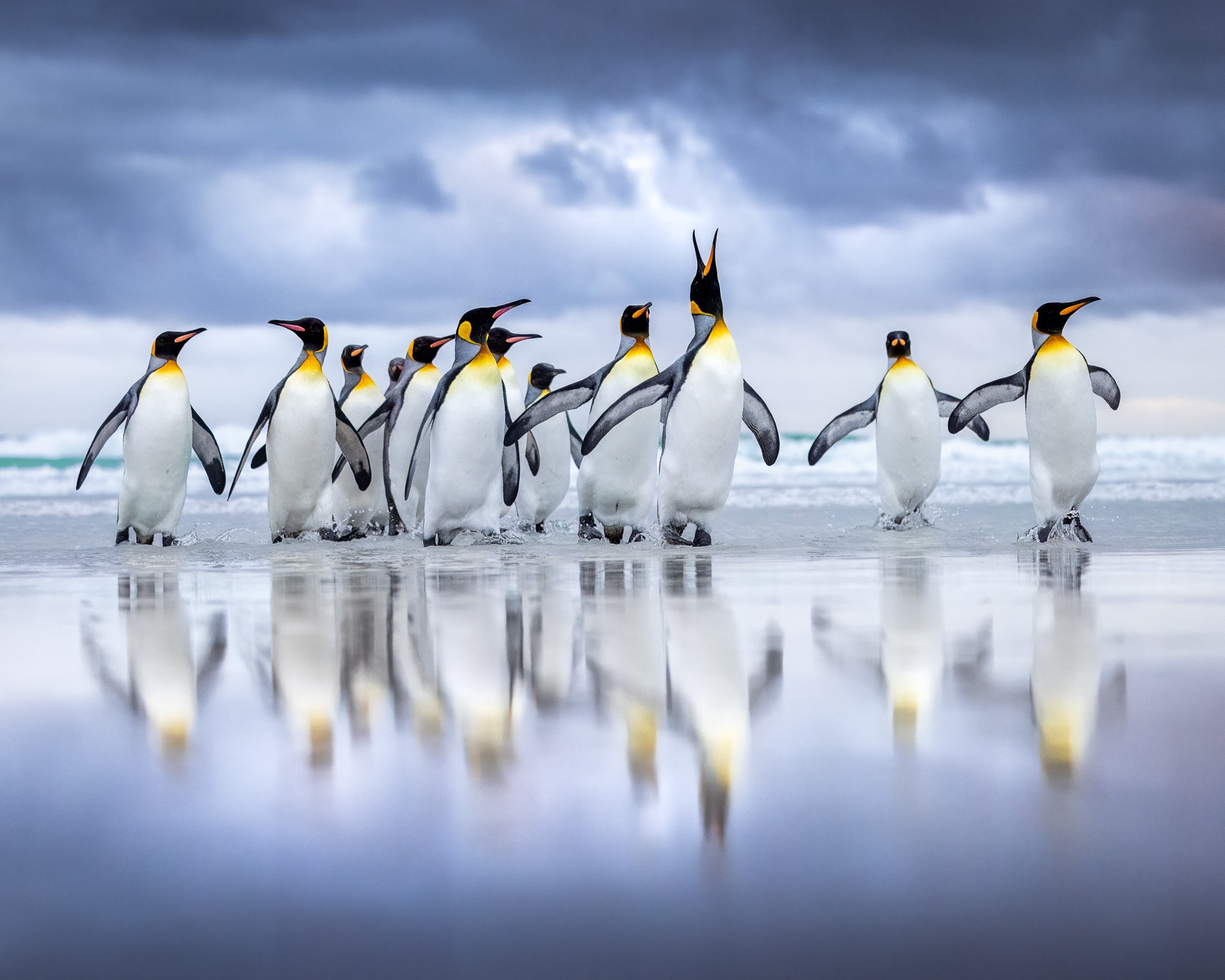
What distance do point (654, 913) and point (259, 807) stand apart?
2.14 feet

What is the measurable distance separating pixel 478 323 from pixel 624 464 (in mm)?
1402

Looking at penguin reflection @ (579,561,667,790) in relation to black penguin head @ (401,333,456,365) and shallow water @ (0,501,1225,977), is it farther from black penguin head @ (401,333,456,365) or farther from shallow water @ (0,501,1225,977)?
black penguin head @ (401,333,456,365)

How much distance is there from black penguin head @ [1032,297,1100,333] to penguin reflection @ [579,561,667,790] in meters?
4.79

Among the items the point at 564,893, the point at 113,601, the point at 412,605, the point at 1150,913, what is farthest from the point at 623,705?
the point at 113,601

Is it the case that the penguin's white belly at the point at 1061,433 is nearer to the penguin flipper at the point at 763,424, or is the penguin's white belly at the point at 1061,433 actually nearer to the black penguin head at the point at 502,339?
the penguin flipper at the point at 763,424

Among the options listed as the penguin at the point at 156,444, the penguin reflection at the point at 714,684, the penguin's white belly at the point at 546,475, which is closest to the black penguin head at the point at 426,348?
the penguin's white belly at the point at 546,475

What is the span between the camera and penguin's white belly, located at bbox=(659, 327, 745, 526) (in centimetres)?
→ 788

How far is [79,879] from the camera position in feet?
4.72

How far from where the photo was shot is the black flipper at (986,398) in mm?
9688

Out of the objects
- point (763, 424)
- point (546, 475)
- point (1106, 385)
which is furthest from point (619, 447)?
point (1106, 385)

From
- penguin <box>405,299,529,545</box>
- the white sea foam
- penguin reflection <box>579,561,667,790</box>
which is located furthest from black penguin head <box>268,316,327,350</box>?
the white sea foam

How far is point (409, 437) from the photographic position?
410 inches

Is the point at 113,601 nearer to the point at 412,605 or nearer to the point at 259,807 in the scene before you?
the point at 412,605

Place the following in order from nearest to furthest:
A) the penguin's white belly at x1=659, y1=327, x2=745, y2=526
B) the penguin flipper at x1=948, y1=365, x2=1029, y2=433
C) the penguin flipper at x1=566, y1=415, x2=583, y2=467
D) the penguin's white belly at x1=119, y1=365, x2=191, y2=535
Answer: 1. the penguin's white belly at x1=659, y1=327, x2=745, y2=526
2. the penguin's white belly at x1=119, y1=365, x2=191, y2=535
3. the penguin flipper at x1=948, y1=365, x2=1029, y2=433
4. the penguin flipper at x1=566, y1=415, x2=583, y2=467
